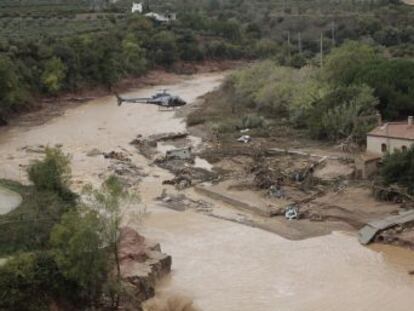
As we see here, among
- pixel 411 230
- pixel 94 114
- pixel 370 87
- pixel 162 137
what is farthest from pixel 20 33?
pixel 411 230

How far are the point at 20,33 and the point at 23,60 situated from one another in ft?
54.6

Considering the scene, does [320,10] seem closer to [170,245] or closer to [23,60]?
[23,60]

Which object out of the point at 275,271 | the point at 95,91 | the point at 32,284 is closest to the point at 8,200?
the point at 32,284

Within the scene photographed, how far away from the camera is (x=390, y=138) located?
43062mm

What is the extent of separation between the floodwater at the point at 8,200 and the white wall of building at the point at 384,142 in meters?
20.9

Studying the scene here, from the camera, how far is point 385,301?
28.2 meters

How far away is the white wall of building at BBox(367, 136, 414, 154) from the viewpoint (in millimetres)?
42312

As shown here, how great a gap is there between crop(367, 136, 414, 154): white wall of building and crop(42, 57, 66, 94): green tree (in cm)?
3776

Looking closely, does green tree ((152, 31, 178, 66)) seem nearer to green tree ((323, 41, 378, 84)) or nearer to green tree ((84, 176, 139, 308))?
green tree ((323, 41, 378, 84))

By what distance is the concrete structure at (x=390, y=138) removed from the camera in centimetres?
4238

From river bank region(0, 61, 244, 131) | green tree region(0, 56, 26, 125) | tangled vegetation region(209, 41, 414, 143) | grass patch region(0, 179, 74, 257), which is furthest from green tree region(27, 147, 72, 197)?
green tree region(0, 56, 26, 125)

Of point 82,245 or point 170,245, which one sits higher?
point 82,245

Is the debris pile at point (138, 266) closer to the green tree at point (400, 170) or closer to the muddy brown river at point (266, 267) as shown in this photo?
the muddy brown river at point (266, 267)

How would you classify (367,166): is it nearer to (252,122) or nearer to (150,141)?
(252,122)
